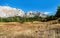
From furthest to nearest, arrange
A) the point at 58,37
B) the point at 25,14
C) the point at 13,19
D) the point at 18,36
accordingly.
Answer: the point at 25,14, the point at 13,19, the point at 18,36, the point at 58,37

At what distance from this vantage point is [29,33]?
35.4ft

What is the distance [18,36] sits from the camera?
10.5 metres

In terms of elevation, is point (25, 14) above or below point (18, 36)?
above

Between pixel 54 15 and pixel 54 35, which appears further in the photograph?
pixel 54 15

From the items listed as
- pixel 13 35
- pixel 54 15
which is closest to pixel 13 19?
pixel 54 15

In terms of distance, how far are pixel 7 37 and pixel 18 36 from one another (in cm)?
63

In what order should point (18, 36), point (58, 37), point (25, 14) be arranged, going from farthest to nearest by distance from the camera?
point (25, 14) → point (18, 36) → point (58, 37)

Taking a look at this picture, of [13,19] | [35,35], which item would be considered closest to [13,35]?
[35,35]

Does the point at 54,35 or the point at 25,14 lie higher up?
the point at 25,14

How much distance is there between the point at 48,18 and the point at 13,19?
405 cm

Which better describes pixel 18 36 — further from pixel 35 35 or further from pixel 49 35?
pixel 49 35

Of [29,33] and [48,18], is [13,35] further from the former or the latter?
[48,18]

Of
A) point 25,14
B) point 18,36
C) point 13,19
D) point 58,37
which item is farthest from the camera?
point 25,14

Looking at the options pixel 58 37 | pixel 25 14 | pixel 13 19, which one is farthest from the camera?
pixel 25 14
